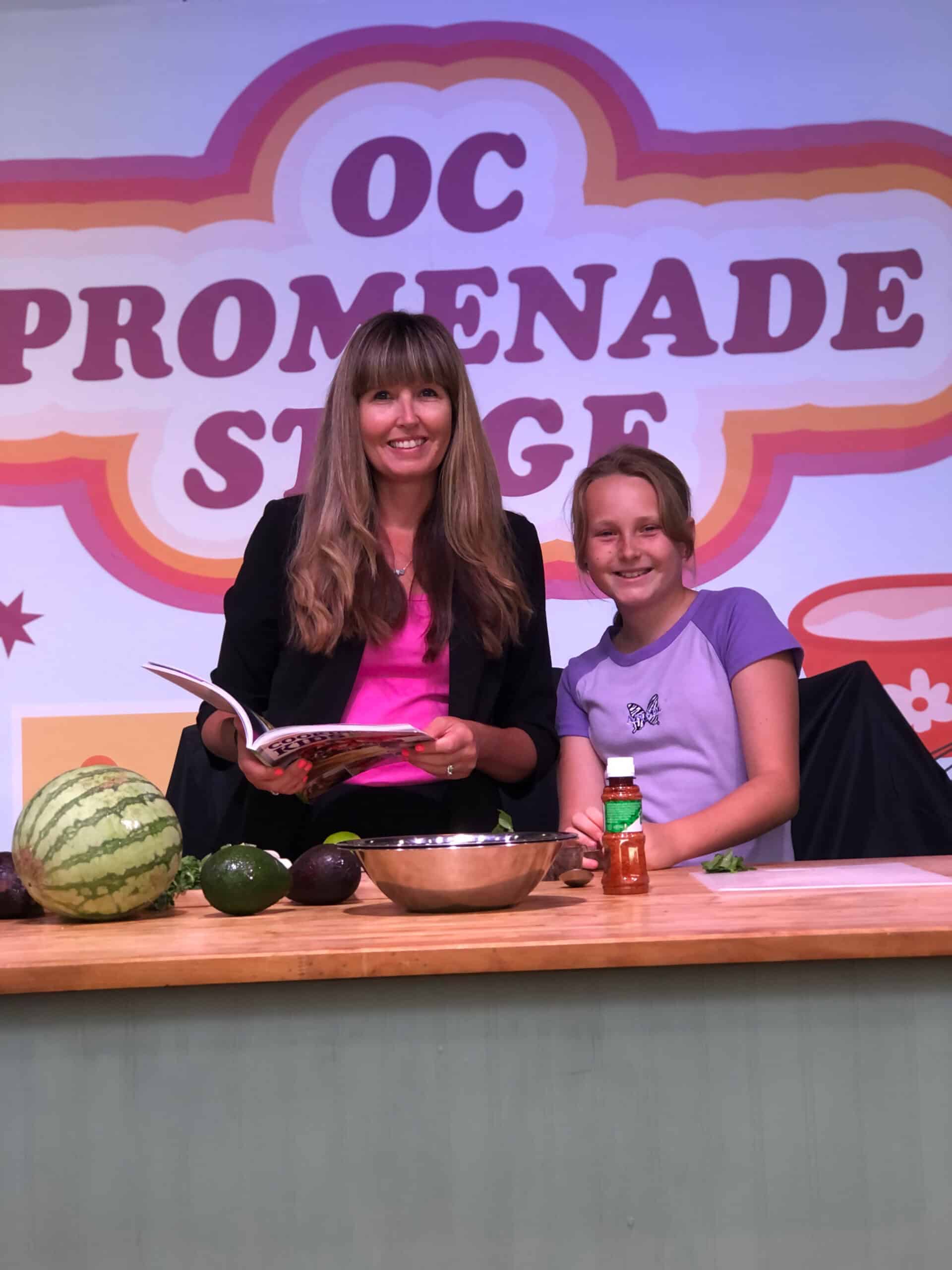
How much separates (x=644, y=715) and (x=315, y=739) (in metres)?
0.80

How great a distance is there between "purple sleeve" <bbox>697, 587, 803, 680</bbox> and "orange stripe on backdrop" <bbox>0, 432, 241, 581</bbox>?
60.0 inches

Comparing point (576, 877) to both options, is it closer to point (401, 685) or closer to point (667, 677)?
point (401, 685)

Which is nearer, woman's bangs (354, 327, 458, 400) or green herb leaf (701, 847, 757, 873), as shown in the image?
Result: green herb leaf (701, 847, 757, 873)

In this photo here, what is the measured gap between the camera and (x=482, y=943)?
0.97 meters

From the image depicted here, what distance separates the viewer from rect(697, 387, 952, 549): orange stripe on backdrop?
3168mm

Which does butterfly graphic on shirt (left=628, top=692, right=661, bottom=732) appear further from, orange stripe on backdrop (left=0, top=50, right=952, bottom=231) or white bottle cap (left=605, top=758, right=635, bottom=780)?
orange stripe on backdrop (left=0, top=50, right=952, bottom=231)

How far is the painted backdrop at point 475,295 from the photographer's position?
317 cm

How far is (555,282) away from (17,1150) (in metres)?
2.70

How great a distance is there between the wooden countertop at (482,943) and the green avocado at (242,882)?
68 millimetres

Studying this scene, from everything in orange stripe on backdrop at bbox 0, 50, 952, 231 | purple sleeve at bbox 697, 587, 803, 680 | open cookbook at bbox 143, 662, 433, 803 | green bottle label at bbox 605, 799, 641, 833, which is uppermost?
orange stripe on backdrop at bbox 0, 50, 952, 231

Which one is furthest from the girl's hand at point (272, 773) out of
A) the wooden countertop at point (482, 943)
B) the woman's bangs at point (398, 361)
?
the woman's bangs at point (398, 361)

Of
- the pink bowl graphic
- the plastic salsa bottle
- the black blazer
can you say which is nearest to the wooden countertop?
the plastic salsa bottle

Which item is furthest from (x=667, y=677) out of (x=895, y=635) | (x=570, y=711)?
(x=895, y=635)

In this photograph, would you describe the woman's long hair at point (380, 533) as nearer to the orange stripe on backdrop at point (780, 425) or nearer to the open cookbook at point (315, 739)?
the open cookbook at point (315, 739)
